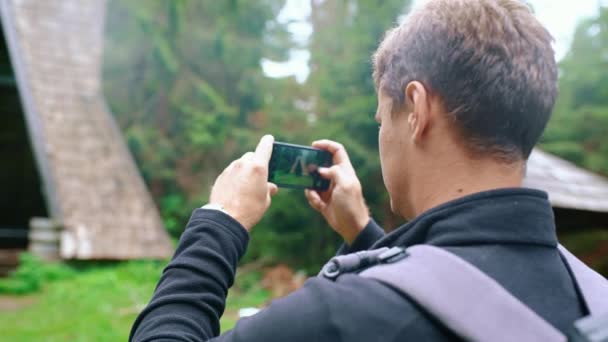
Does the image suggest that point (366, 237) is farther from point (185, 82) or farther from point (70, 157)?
point (185, 82)

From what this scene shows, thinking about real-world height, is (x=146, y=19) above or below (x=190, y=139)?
above

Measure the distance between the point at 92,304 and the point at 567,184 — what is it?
4.77 meters

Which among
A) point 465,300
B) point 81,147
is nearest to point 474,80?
point 465,300

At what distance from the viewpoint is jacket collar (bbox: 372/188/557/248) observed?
0.93 meters

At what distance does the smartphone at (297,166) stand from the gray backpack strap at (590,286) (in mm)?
616

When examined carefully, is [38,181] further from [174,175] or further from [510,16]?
[510,16]

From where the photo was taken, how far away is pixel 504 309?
835mm

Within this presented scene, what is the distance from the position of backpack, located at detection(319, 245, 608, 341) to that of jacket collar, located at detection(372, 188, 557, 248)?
0.21 feet

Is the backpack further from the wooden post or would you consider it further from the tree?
the tree

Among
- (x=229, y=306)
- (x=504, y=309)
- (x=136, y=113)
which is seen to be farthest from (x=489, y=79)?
(x=136, y=113)

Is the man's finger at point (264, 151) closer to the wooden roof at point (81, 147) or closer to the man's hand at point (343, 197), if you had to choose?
the man's hand at point (343, 197)

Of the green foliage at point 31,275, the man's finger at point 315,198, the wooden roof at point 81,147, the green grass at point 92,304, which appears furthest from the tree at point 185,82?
the man's finger at point 315,198

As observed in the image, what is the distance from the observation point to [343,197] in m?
1.57

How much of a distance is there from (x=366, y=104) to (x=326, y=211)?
782cm
